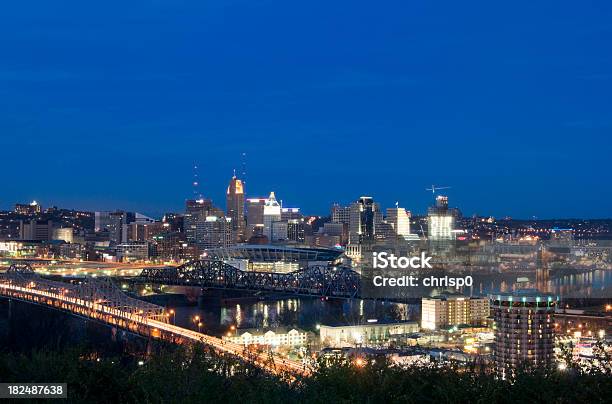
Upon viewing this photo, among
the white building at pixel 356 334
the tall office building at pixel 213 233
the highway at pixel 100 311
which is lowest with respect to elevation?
the white building at pixel 356 334

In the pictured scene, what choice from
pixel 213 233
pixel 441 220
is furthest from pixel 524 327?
pixel 213 233

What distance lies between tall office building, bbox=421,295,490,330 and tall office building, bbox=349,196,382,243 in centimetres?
3388

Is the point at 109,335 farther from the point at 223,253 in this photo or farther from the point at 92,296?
the point at 223,253

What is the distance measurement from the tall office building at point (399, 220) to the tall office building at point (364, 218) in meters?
0.98

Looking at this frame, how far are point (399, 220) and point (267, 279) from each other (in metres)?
24.6

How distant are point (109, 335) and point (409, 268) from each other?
20134 mm

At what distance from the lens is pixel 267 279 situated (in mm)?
34656

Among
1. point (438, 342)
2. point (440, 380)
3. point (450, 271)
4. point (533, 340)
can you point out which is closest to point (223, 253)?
point (450, 271)

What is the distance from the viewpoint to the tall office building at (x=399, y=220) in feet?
187

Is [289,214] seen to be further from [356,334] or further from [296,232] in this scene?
[356,334]

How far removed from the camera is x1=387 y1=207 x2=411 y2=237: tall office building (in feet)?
187

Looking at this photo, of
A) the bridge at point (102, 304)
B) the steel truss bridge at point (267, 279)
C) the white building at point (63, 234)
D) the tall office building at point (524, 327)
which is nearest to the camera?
the tall office building at point (524, 327)

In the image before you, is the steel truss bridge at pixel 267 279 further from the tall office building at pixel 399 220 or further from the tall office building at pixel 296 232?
the tall office building at pixel 296 232

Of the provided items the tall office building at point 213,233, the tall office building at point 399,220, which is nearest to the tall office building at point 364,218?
the tall office building at point 399,220
